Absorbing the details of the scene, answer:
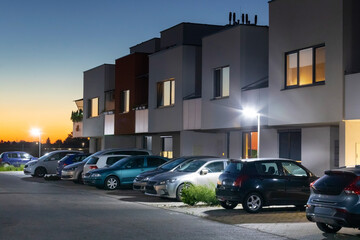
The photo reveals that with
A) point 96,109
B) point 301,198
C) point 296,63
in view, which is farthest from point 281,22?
point 96,109

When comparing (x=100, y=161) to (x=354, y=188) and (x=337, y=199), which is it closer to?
(x=337, y=199)

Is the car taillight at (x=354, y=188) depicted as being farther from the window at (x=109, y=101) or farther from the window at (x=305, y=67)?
the window at (x=109, y=101)

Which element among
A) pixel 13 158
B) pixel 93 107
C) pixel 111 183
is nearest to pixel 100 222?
pixel 111 183

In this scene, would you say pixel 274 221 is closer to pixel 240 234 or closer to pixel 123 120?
pixel 240 234

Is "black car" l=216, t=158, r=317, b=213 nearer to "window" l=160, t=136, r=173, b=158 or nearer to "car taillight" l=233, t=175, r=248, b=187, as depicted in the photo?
"car taillight" l=233, t=175, r=248, b=187

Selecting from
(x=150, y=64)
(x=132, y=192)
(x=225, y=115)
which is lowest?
(x=132, y=192)

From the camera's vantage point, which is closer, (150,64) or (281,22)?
(281,22)

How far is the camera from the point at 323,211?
1311 cm

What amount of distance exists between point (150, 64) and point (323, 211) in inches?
1027

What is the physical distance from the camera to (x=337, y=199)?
42.1ft

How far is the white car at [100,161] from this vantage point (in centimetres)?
2973

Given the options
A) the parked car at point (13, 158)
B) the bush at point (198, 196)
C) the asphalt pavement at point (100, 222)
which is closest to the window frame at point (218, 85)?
the bush at point (198, 196)

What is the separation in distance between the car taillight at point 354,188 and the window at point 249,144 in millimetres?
17284

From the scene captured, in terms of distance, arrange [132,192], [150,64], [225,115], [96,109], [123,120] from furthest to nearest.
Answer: [96,109], [123,120], [150,64], [225,115], [132,192]
